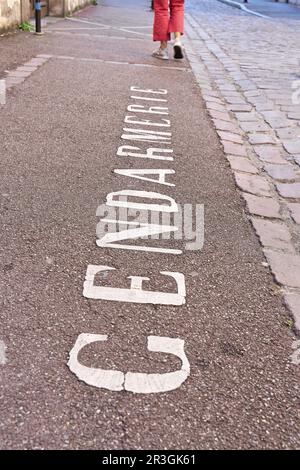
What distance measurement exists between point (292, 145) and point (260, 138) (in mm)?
306

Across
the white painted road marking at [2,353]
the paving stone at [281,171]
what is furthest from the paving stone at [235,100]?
the white painted road marking at [2,353]

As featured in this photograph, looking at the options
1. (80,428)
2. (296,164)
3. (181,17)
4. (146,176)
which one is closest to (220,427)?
(80,428)

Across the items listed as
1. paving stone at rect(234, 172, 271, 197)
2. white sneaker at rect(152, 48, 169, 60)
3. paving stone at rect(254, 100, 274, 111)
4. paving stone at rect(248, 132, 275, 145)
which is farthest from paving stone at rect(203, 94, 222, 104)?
paving stone at rect(234, 172, 271, 197)

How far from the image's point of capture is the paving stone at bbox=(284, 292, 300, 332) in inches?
90.7

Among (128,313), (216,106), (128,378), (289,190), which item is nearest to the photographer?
(128,378)

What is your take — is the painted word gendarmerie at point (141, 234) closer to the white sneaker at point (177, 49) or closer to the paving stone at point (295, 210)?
the paving stone at point (295, 210)

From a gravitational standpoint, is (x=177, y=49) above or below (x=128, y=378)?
above

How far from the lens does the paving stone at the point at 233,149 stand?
14.7 ft

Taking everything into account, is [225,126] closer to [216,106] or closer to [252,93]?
[216,106]

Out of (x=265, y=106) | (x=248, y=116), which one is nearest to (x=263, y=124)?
(x=248, y=116)

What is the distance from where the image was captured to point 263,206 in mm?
3459

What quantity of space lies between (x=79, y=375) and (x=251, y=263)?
1.19 meters

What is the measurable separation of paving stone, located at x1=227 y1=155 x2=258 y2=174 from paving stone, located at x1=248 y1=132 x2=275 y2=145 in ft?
1.82
